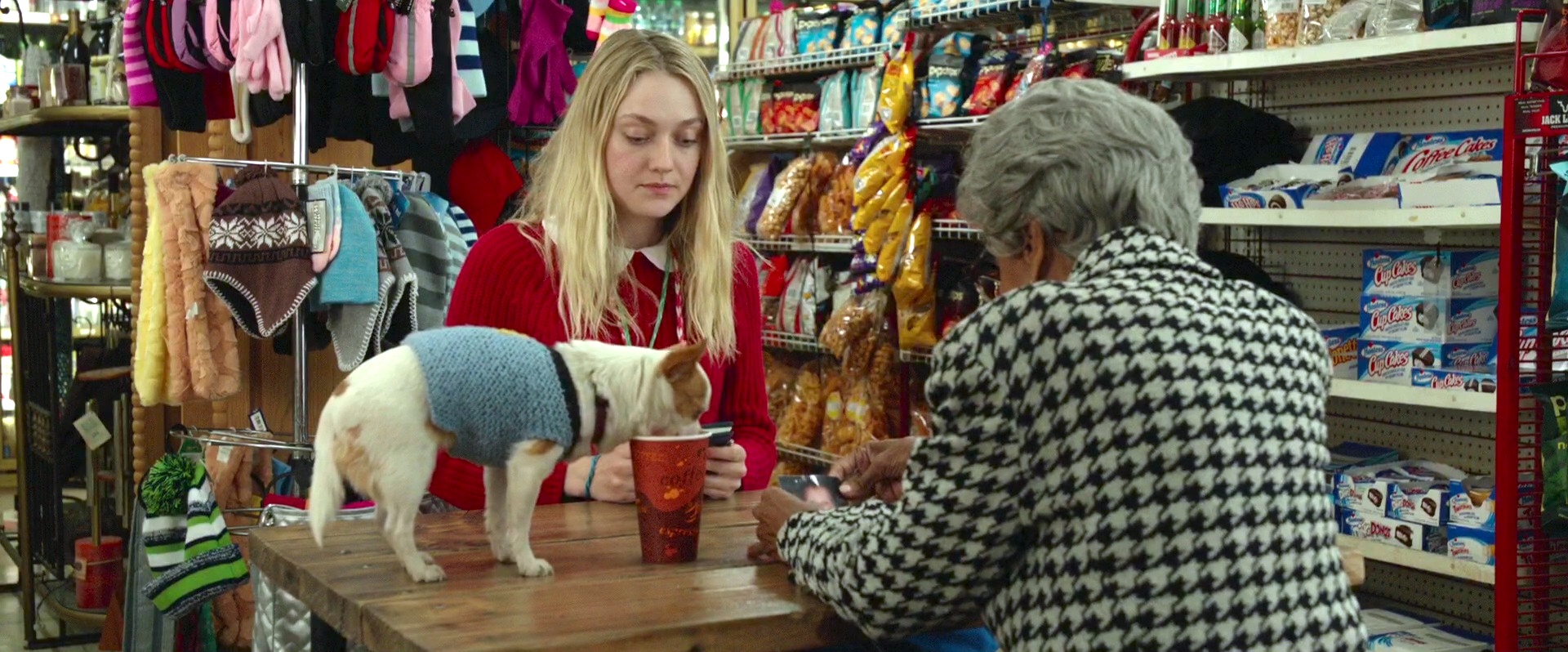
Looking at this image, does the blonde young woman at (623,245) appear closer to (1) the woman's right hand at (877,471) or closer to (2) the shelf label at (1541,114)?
(1) the woman's right hand at (877,471)

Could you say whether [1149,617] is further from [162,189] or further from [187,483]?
[162,189]

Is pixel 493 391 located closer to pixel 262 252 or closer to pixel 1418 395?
pixel 1418 395

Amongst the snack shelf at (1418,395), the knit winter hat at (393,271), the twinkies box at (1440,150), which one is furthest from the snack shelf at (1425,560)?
the knit winter hat at (393,271)

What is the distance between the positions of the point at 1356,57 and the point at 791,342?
2.36 metres

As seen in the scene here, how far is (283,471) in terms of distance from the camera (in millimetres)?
3740

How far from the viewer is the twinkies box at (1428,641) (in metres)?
3.01

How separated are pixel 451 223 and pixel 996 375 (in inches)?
110

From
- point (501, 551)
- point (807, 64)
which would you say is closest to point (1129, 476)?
point (501, 551)

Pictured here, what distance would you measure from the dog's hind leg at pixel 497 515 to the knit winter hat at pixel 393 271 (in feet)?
7.27

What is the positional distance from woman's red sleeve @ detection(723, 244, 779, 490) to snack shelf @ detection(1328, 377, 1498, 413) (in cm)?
110

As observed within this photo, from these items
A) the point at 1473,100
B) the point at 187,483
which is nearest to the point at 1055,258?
the point at 1473,100

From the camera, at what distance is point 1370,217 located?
2939 millimetres

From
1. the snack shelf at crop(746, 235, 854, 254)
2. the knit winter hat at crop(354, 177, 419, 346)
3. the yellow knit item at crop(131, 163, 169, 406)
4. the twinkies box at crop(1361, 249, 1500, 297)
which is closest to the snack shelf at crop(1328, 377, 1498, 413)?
the twinkies box at crop(1361, 249, 1500, 297)

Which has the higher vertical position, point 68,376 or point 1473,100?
point 1473,100
